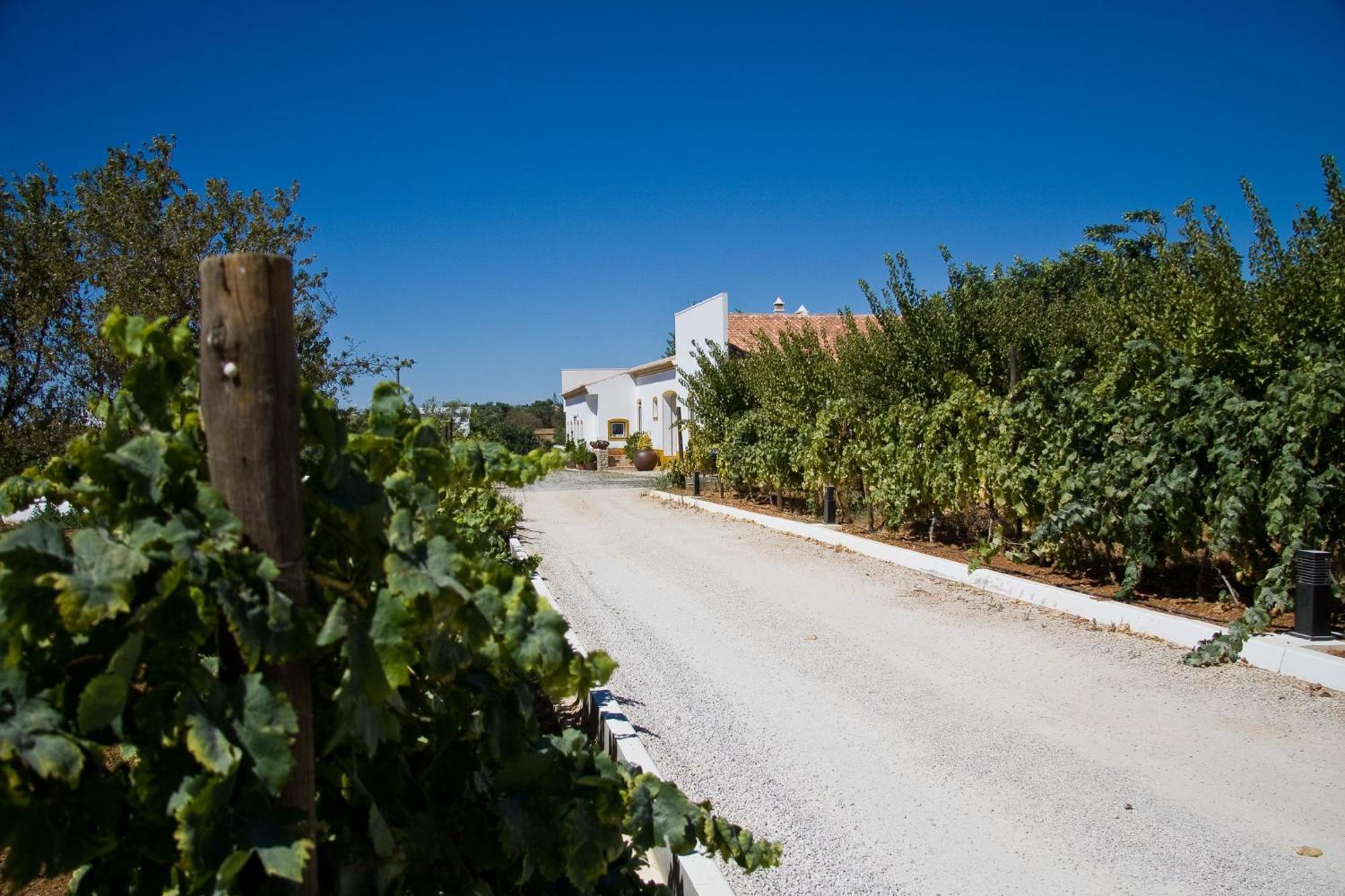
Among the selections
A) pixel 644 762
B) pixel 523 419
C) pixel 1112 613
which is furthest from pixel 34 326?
pixel 523 419

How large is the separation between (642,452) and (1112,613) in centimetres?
2744

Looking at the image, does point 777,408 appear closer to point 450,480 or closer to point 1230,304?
point 1230,304

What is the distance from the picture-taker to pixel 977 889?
3.49 meters

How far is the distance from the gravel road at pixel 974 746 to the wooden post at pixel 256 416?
8.84ft

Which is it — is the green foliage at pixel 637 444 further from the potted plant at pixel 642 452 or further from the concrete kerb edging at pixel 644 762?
the concrete kerb edging at pixel 644 762

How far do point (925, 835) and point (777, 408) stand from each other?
44.1 ft

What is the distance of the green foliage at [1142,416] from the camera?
683 cm

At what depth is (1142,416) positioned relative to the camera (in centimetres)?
799

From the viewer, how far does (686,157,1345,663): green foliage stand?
683cm

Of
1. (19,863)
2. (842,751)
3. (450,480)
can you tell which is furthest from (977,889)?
(19,863)

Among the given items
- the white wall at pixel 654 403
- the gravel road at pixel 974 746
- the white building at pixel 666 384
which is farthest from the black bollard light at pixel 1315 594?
the white wall at pixel 654 403

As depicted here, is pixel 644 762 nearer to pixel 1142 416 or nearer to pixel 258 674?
pixel 258 674

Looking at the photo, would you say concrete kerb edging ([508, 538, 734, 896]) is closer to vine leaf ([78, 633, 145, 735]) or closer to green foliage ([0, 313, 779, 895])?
green foliage ([0, 313, 779, 895])

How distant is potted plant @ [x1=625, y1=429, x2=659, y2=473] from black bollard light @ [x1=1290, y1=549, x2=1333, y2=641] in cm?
2861
